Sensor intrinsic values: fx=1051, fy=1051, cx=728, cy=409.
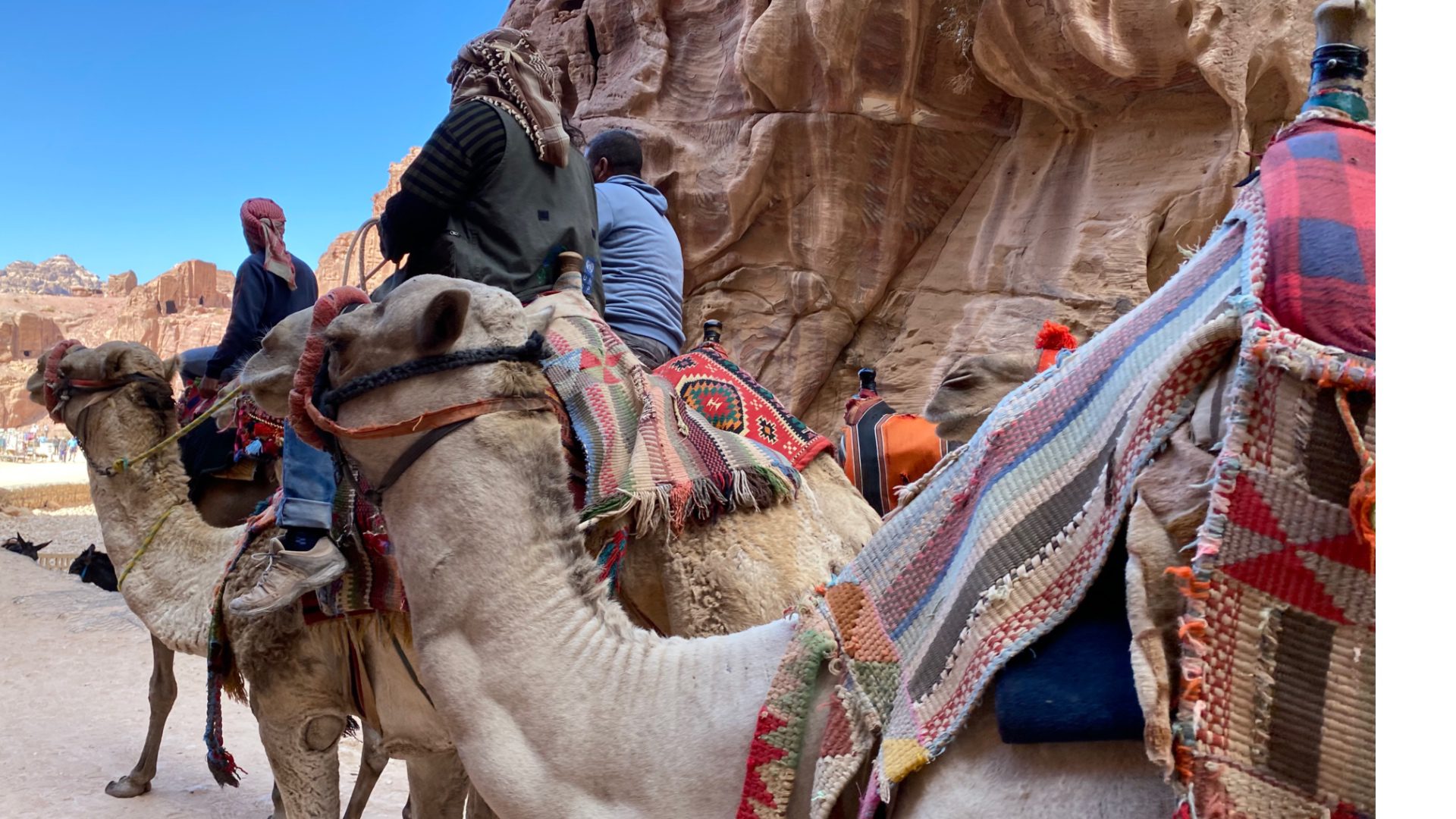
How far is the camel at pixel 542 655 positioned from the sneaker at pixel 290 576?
3.79 ft

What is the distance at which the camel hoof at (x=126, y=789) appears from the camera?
4.69 m

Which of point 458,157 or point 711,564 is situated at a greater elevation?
point 458,157

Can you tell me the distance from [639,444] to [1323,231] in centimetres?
162

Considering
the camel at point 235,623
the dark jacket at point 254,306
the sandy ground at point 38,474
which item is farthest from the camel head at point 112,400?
the sandy ground at point 38,474

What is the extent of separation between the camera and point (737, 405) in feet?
9.52

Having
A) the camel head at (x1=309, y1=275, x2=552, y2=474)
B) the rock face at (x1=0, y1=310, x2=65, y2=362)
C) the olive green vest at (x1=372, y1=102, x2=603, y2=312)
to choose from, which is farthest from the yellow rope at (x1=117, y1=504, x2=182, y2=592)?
the rock face at (x1=0, y1=310, x2=65, y2=362)

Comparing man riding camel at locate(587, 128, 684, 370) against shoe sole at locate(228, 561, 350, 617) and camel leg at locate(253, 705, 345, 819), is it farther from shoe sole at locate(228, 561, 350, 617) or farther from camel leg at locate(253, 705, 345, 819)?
camel leg at locate(253, 705, 345, 819)

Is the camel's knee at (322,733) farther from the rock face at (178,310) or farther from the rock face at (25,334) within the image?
the rock face at (25,334)

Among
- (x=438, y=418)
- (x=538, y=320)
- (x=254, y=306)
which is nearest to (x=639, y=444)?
(x=538, y=320)

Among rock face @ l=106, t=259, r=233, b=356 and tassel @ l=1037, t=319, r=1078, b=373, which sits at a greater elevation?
rock face @ l=106, t=259, r=233, b=356

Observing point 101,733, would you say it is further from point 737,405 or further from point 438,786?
point 737,405

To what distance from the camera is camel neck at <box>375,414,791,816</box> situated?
1280 mm

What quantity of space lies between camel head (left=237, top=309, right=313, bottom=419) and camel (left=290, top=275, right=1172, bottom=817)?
55 centimetres

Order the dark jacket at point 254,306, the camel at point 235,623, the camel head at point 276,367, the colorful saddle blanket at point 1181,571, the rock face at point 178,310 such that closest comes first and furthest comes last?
the colorful saddle blanket at point 1181,571
the camel head at point 276,367
the camel at point 235,623
the dark jacket at point 254,306
the rock face at point 178,310
